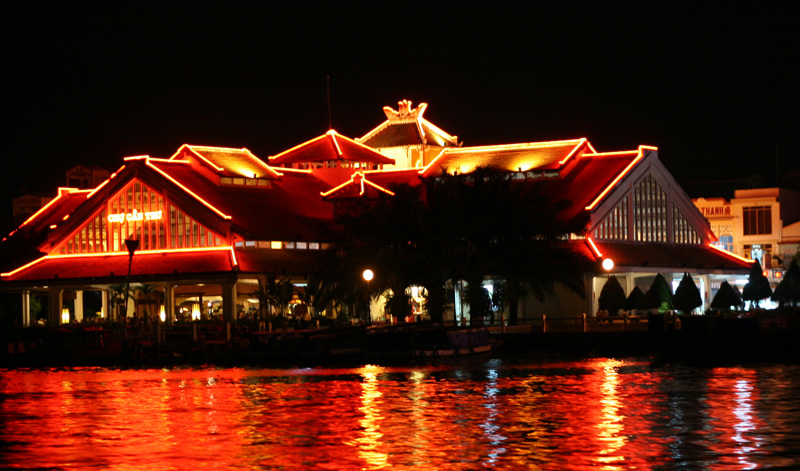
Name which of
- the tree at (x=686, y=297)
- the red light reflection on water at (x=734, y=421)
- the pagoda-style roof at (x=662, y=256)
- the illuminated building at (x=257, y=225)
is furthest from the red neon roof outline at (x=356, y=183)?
the red light reflection on water at (x=734, y=421)

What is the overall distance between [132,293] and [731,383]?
50.1 m

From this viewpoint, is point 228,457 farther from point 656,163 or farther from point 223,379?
point 656,163

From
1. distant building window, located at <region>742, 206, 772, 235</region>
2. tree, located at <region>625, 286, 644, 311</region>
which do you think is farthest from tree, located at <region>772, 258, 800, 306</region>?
distant building window, located at <region>742, 206, 772, 235</region>

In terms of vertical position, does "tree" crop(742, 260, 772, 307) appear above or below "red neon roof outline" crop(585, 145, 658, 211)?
below

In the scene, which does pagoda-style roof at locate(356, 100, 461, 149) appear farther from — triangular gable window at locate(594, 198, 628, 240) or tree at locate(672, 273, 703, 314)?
tree at locate(672, 273, 703, 314)

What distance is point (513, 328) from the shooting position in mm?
63312

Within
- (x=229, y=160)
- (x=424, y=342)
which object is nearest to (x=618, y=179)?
(x=229, y=160)

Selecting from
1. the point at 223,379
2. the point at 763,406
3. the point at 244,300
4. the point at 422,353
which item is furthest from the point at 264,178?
the point at 763,406

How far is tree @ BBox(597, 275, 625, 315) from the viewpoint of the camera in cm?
6774

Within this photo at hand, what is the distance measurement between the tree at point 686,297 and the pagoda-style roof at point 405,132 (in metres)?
31.6

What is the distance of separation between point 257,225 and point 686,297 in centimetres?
2572

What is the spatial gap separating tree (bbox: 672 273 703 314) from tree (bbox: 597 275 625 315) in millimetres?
2765

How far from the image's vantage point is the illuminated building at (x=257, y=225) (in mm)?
75875

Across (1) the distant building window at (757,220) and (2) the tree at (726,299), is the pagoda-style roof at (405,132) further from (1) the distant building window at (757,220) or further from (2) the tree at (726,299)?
(2) the tree at (726,299)
